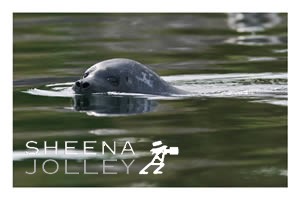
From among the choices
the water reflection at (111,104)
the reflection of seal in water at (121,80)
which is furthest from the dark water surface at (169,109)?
the reflection of seal in water at (121,80)

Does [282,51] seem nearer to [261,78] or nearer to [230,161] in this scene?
[261,78]

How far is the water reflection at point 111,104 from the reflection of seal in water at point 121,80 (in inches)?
5.2

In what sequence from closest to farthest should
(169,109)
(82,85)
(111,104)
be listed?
(169,109) < (111,104) < (82,85)

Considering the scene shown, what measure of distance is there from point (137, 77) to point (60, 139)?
2553 millimetres

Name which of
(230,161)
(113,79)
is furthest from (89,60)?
(230,161)

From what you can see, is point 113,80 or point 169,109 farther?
point 113,80

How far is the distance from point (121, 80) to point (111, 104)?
29.0 inches

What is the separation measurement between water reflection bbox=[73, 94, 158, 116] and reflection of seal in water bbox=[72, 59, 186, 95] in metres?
0.13

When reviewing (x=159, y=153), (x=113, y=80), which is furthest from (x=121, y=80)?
(x=159, y=153)

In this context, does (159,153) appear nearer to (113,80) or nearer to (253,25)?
(113,80)

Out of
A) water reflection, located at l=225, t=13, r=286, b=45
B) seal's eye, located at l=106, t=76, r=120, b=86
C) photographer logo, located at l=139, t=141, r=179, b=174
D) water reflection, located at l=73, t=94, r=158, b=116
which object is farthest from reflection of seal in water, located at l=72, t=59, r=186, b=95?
water reflection, located at l=225, t=13, r=286, b=45

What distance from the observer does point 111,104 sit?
1073cm

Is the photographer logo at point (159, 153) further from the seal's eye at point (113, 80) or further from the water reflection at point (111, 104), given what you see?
the seal's eye at point (113, 80)

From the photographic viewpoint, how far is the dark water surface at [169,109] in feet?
26.4
